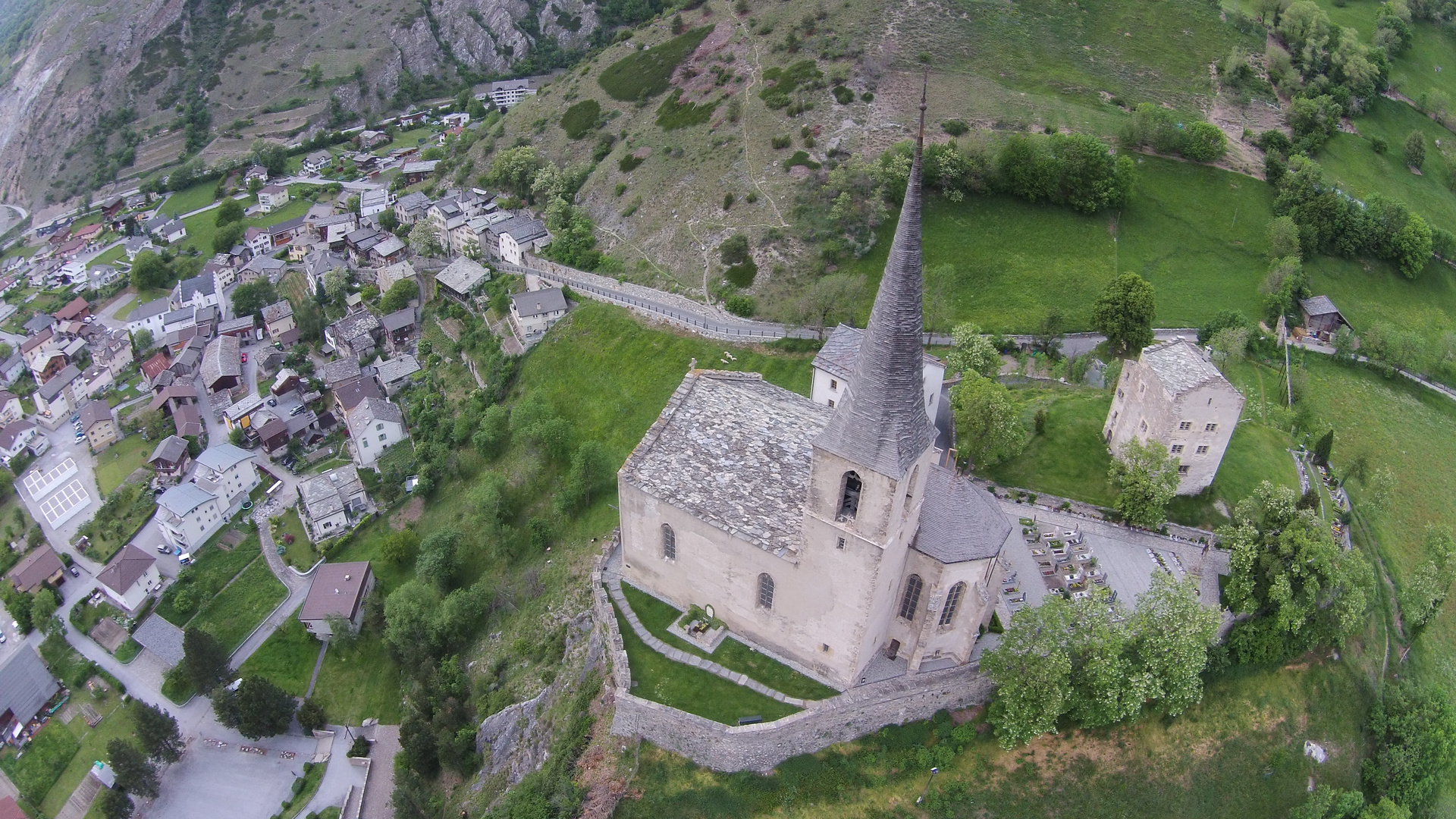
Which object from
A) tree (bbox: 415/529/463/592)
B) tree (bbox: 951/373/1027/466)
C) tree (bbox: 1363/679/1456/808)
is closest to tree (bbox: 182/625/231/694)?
tree (bbox: 415/529/463/592)

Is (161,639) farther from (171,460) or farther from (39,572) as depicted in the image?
(171,460)

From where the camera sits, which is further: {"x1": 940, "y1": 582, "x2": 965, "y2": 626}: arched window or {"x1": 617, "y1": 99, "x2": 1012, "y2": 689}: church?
{"x1": 940, "y1": 582, "x2": 965, "y2": 626}: arched window

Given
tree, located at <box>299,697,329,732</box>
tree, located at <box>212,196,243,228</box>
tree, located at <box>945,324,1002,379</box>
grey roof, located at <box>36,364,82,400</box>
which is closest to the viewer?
tree, located at <box>299,697,329,732</box>

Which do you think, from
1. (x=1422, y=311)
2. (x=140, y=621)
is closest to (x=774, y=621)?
(x=140, y=621)

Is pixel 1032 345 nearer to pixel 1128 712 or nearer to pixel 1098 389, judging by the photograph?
pixel 1098 389

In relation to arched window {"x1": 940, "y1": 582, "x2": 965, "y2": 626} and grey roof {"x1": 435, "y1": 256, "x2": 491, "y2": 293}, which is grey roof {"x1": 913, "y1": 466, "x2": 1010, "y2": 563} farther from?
grey roof {"x1": 435, "y1": 256, "x2": 491, "y2": 293}

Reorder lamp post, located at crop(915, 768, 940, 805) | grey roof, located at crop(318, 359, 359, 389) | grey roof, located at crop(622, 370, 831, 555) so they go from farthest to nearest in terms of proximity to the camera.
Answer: grey roof, located at crop(318, 359, 359, 389) < grey roof, located at crop(622, 370, 831, 555) < lamp post, located at crop(915, 768, 940, 805)

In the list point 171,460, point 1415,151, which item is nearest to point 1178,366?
point 1415,151
